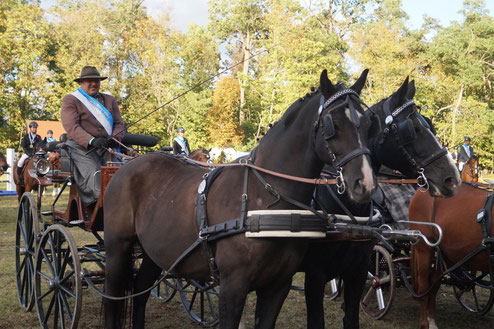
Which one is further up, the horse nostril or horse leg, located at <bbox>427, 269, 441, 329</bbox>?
the horse nostril

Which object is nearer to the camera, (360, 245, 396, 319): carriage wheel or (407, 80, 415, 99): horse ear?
(407, 80, 415, 99): horse ear

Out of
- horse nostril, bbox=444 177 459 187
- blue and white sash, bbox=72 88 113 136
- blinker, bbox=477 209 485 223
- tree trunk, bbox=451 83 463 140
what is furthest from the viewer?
tree trunk, bbox=451 83 463 140

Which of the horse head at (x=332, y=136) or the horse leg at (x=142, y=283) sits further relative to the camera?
the horse leg at (x=142, y=283)

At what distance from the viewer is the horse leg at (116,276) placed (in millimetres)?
4543

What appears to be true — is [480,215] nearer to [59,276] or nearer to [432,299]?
[432,299]

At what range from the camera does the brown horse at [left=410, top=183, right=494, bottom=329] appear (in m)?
5.08

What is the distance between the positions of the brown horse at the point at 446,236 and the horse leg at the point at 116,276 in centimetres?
313

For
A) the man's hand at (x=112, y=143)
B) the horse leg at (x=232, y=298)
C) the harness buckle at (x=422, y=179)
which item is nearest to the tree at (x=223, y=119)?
the man's hand at (x=112, y=143)

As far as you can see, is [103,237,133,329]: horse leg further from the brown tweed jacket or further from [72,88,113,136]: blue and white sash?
[72,88,113,136]: blue and white sash

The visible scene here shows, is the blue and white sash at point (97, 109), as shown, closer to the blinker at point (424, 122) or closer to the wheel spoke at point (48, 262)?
the wheel spoke at point (48, 262)

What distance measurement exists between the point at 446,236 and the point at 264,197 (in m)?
2.79

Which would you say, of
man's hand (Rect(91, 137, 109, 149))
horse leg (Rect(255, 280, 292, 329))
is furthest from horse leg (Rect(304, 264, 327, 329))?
man's hand (Rect(91, 137, 109, 149))

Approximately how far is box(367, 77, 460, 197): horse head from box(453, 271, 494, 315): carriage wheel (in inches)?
62.6

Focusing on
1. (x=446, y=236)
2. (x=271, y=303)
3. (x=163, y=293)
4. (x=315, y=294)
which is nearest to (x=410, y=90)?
(x=446, y=236)
